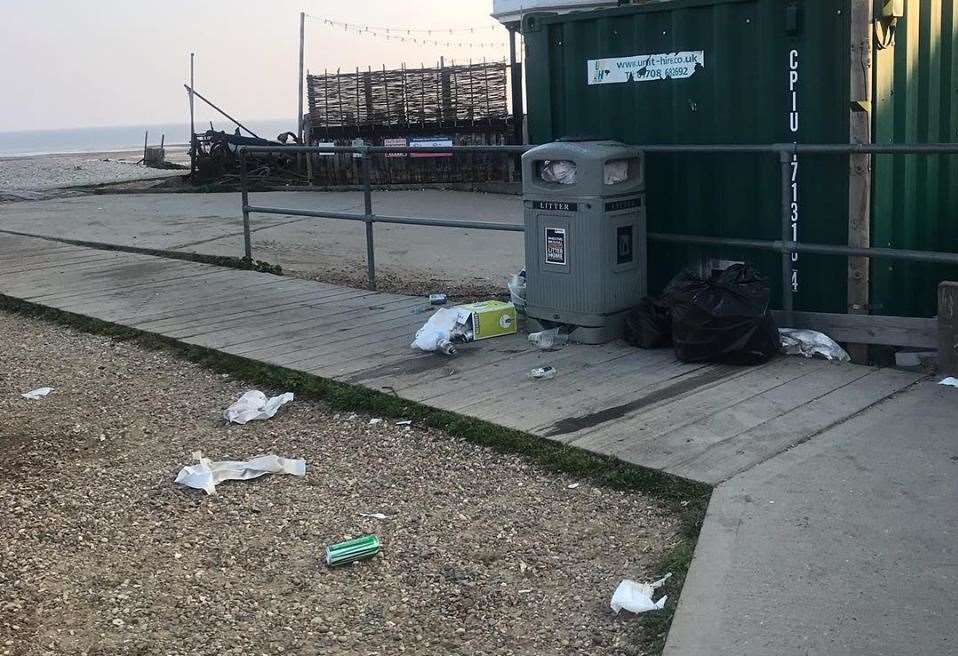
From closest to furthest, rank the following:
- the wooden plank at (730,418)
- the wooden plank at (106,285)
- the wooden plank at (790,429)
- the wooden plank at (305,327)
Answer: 1. the wooden plank at (790,429)
2. the wooden plank at (730,418)
3. the wooden plank at (305,327)
4. the wooden plank at (106,285)

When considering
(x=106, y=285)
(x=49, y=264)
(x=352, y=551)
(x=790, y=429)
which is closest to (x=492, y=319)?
(x=790, y=429)

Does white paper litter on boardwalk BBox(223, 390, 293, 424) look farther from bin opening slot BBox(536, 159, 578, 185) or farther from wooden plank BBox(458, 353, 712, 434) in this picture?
bin opening slot BBox(536, 159, 578, 185)

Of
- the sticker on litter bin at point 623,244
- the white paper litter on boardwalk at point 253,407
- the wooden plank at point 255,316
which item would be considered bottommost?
the white paper litter on boardwalk at point 253,407

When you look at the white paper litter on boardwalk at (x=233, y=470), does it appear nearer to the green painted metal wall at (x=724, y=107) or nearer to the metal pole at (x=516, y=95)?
the green painted metal wall at (x=724, y=107)

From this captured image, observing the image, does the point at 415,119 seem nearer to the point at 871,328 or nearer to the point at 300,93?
the point at 300,93

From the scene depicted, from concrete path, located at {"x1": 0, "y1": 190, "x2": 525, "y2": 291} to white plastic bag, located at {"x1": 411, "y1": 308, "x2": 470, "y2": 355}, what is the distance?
2554 mm

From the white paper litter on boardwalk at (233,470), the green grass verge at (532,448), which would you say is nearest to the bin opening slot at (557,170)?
the green grass verge at (532,448)

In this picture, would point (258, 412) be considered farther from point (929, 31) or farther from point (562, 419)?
point (929, 31)

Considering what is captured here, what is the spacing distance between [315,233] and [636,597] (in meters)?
12.0

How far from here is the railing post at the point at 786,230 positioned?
6238 millimetres

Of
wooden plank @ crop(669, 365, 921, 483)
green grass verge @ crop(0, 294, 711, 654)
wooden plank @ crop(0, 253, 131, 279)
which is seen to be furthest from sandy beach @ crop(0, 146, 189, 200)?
wooden plank @ crop(669, 365, 921, 483)

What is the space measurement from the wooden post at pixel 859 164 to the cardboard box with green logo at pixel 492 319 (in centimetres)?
214

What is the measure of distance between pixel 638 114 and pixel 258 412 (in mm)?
3216

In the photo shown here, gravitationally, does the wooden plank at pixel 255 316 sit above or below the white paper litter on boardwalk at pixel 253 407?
above
